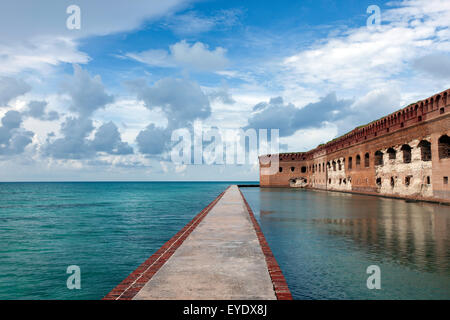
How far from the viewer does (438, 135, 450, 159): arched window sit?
67.3 ft

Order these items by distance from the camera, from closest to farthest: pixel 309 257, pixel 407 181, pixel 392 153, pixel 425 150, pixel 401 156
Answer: pixel 309 257 < pixel 425 150 < pixel 407 181 < pixel 401 156 < pixel 392 153

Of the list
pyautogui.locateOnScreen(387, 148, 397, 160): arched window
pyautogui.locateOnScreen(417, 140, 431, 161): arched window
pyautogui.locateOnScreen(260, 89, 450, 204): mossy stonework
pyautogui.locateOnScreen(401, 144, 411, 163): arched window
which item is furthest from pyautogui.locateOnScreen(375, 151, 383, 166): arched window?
pyautogui.locateOnScreen(417, 140, 431, 161): arched window

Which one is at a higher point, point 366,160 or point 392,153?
point 392,153

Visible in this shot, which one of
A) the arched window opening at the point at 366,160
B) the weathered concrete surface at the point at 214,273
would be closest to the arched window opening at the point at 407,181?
the arched window opening at the point at 366,160

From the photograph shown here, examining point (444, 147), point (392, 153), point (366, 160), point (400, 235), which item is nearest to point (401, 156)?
point (392, 153)

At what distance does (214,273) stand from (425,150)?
22.8 metres

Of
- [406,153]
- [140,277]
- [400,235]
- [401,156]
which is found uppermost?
[406,153]

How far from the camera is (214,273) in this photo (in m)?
5.32

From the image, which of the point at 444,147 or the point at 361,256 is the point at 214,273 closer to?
the point at 361,256

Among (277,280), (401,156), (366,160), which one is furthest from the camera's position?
(366,160)

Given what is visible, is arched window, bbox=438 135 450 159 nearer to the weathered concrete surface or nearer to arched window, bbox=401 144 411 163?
arched window, bbox=401 144 411 163

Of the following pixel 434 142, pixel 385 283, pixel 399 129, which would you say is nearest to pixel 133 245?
pixel 385 283

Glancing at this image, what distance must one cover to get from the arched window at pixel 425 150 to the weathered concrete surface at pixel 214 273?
63.9 feet
